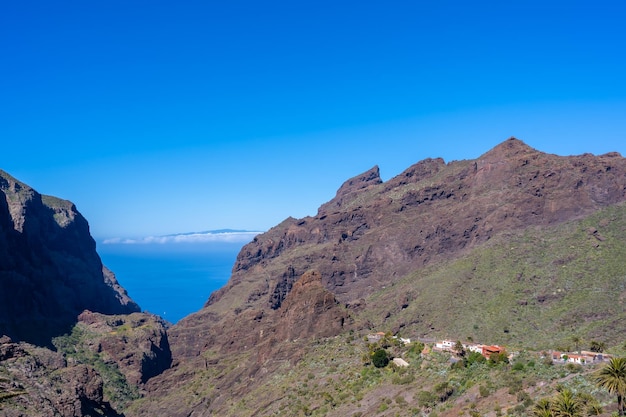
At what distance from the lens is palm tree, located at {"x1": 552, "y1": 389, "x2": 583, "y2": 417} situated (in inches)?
1280

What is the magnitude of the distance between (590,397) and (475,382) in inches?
550

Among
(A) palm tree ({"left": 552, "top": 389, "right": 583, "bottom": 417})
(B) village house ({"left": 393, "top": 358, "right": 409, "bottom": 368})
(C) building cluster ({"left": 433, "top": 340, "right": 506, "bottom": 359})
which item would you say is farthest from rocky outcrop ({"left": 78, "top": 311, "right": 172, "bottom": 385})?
(A) palm tree ({"left": 552, "top": 389, "right": 583, "bottom": 417})

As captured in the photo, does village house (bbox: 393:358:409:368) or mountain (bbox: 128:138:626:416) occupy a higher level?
mountain (bbox: 128:138:626:416)

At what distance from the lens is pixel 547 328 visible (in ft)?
309

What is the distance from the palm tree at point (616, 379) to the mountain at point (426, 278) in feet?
92.3

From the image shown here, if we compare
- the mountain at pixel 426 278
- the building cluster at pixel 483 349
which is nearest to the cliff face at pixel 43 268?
the mountain at pixel 426 278

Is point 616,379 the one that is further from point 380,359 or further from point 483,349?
point 380,359

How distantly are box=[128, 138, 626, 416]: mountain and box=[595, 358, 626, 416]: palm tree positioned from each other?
2812 cm

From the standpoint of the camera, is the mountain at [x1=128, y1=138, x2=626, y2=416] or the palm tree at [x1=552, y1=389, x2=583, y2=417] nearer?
the palm tree at [x1=552, y1=389, x2=583, y2=417]

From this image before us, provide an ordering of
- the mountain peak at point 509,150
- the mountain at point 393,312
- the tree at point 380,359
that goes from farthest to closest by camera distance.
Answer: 1. the mountain peak at point 509,150
2. the tree at point 380,359
3. the mountain at point 393,312

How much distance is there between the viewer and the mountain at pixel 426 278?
89500 mm

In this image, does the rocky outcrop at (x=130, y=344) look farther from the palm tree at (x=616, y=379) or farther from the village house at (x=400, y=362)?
the palm tree at (x=616, y=379)

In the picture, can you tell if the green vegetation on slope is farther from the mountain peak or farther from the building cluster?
the mountain peak

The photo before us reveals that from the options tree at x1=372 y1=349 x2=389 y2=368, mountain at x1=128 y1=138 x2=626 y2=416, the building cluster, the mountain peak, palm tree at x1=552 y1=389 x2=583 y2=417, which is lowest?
palm tree at x1=552 y1=389 x2=583 y2=417
